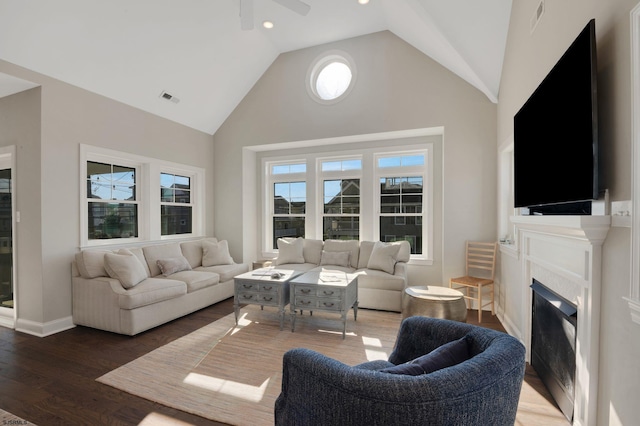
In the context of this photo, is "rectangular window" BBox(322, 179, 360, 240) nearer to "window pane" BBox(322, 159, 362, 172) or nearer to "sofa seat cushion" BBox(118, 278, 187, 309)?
"window pane" BBox(322, 159, 362, 172)

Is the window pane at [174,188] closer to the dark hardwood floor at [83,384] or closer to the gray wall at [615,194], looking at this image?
the dark hardwood floor at [83,384]

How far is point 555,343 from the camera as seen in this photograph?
2.15 m

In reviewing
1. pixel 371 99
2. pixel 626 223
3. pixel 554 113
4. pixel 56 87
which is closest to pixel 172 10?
pixel 56 87

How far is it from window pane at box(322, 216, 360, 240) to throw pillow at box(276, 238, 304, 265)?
1.85ft

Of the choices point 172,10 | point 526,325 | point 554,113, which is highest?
point 172,10

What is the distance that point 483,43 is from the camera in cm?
336

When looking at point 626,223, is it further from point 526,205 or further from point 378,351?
point 378,351

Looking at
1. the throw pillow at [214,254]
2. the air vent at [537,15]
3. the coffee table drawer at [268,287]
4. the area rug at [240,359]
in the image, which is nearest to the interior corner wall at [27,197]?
the area rug at [240,359]

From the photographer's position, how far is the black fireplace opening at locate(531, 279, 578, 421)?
1896 mm

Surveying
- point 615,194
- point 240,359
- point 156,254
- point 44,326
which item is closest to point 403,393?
point 615,194

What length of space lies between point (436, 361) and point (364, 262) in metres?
3.53

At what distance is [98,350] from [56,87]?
2.93m

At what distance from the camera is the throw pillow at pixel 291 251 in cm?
490

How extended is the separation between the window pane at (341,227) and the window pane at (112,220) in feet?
10.1
